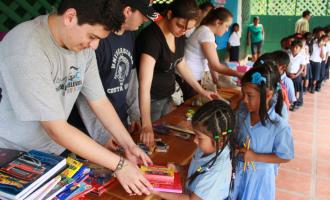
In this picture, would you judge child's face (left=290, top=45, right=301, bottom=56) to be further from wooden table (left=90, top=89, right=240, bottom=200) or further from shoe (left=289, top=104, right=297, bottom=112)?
wooden table (left=90, top=89, right=240, bottom=200)

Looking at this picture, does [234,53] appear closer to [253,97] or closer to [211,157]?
[253,97]

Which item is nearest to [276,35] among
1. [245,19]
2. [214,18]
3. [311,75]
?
[245,19]

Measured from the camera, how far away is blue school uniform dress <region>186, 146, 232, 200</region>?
48.6 inches

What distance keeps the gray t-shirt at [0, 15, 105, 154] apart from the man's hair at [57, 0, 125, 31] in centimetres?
16

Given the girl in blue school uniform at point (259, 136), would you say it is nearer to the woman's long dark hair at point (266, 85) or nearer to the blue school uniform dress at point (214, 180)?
the woman's long dark hair at point (266, 85)

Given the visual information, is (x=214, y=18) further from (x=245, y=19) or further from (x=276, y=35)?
(x=276, y=35)

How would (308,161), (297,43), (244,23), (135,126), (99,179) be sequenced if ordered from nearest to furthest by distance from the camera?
(99,179) → (135,126) → (308,161) → (297,43) → (244,23)

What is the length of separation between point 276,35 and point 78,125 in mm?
9252

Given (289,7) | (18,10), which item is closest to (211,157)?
(18,10)

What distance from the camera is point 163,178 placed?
A: 128 cm

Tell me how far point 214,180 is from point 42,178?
637mm

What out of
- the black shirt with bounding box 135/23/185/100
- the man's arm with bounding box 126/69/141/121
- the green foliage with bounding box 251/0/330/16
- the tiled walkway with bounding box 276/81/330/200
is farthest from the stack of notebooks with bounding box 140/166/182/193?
the green foliage with bounding box 251/0/330/16

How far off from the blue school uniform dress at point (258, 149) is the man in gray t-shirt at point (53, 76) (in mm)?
744

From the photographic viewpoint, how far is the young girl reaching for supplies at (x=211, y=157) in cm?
124
